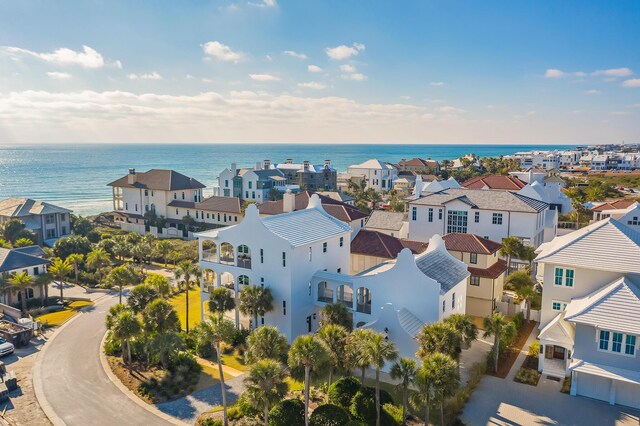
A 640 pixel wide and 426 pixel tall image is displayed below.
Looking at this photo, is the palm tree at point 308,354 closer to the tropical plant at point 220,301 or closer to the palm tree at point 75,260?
the tropical plant at point 220,301

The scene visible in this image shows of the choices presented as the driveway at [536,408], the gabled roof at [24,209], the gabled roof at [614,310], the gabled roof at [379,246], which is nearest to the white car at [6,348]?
the gabled roof at [379,246]

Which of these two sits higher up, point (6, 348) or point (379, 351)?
point (379, 351)

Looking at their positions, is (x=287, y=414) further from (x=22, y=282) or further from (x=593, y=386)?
(x=22, y=282)

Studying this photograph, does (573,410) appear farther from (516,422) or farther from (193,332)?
(193,332)

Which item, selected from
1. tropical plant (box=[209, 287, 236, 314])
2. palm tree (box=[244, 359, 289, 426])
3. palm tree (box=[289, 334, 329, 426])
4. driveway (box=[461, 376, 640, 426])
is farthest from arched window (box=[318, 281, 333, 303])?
palm tree (box=[244, 359, 289, 426])

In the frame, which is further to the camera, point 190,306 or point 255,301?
point 190,306

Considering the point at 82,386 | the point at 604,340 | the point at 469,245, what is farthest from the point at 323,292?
the point at 604,340
